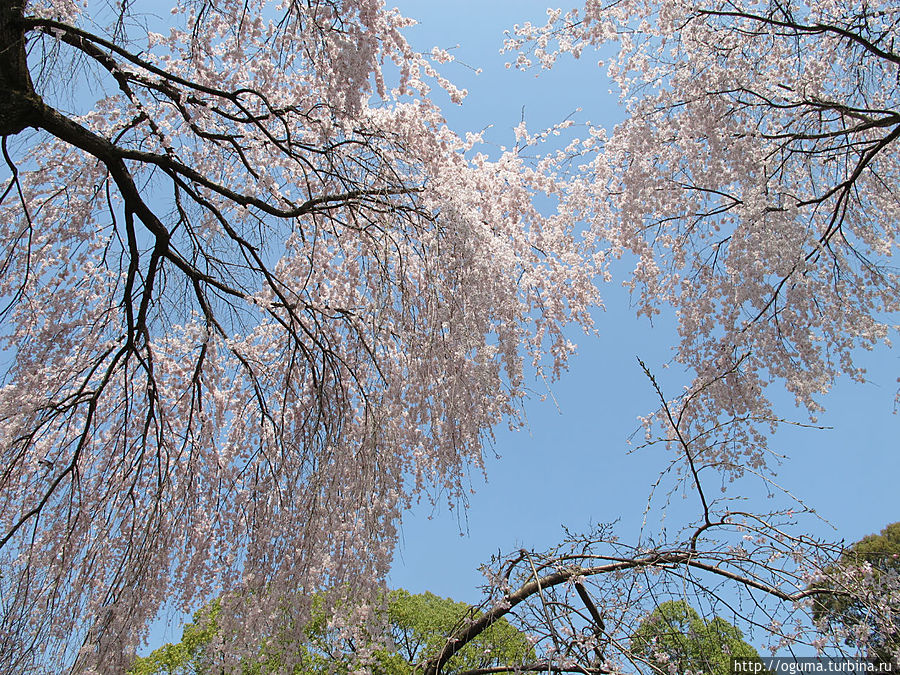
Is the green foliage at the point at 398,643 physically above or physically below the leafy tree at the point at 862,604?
above

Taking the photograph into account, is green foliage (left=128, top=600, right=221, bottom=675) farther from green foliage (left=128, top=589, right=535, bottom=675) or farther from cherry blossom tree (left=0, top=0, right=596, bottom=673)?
cherry blossom tree (left=0, top=0, right=596, bottom=673)

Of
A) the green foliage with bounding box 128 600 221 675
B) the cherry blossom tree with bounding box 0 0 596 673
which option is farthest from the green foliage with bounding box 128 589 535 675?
the cherry blossom tree with bounding box 0 0 596 673

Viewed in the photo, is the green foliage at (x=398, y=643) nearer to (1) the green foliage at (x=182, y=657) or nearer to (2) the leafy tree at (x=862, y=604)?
(1) the green foliage at (x=182, y=657)

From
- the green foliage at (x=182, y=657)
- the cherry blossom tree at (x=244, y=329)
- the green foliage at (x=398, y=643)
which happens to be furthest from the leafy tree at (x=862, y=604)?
the green foliage at (x=182, y=657)

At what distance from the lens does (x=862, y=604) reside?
9.64 feet

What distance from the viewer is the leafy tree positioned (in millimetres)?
2822

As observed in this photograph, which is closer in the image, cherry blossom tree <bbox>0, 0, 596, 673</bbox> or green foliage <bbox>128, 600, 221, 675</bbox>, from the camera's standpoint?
cherry blossom tree <bbox>0, 0, 596, 673</bbox>

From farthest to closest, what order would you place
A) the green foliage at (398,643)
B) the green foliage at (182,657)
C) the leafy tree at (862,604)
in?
the green foliage at (182,657) → the green foliage at (398,643) → the leafy tree at (862,604)

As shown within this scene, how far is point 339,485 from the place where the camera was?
13.1 feet

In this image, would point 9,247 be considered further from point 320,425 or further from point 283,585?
point 283,585

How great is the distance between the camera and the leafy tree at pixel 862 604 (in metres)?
2.82

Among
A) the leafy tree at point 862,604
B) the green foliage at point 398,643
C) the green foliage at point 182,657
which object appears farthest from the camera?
the green foliage at point 182,657

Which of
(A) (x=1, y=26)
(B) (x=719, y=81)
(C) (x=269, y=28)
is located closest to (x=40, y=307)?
(A) (x=1, y=26)

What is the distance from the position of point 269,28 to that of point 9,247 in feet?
8.02
